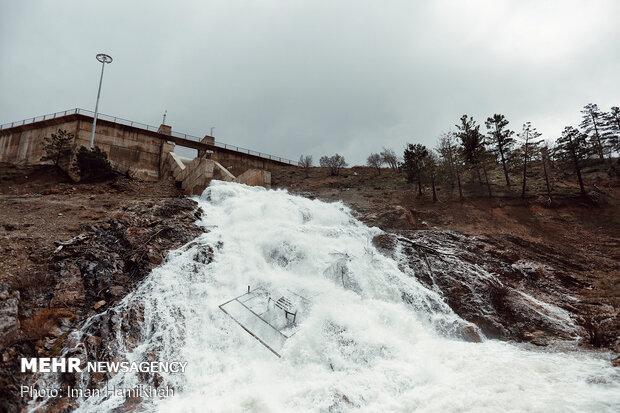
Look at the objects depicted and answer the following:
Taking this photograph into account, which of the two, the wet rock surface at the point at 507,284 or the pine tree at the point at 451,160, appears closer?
the wet rock surface at the point at 507,284

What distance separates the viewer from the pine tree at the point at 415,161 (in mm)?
26003

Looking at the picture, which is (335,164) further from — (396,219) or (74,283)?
(74,283)

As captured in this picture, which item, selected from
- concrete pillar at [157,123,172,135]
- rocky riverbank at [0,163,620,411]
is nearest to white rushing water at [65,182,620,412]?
rocky riverbank at [0,163,620,411]

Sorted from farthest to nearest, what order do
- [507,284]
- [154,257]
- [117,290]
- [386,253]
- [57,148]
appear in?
[57,148] → [386,253] → [507,284] → [154,257] → [117,290]

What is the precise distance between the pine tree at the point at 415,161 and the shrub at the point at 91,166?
24.6 meters

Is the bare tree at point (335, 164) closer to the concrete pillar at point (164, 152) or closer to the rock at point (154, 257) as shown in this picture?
the concrete pillar at point (164, 152)

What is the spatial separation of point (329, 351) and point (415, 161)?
2289 cm

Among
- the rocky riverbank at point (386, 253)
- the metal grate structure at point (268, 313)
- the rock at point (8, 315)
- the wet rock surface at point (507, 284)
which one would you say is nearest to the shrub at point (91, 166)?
the rocky riverbank at point (386, 253)

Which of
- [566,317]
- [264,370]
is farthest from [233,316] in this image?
[566,317]

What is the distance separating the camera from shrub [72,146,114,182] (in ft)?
69.4

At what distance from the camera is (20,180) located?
69.2ft

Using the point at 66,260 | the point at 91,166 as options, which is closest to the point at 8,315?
the point at 66,260

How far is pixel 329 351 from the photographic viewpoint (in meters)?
7.54

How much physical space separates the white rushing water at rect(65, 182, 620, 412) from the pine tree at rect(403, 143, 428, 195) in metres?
16.1
